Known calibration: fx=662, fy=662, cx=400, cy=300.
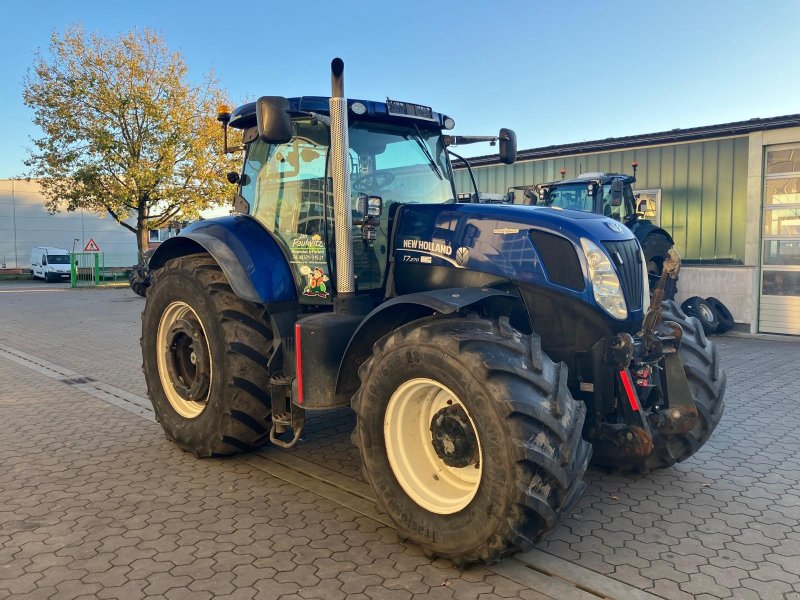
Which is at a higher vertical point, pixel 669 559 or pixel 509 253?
pixel 509 253

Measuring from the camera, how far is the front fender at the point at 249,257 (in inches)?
175

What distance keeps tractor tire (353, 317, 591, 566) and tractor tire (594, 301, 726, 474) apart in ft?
4.50

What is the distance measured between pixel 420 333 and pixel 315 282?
139 centimetres

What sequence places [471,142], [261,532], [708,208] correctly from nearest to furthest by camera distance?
1. [261,532]
2. [471,142]
3. [708,208]

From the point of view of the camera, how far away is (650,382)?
12.7 ft

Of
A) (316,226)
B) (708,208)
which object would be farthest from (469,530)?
(708,208)

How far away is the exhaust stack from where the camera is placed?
3.91 meters

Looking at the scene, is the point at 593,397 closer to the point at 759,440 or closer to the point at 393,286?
the point at 393,286

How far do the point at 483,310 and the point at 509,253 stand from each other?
35 cm

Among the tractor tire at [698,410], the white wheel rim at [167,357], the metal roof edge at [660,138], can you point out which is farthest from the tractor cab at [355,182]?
the metal roof edge at [660,138]

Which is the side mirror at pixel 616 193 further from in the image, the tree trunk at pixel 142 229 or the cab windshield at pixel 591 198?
the tree trunk at pixel 142 229

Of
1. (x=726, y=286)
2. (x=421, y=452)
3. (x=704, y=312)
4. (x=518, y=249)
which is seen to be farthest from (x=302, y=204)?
(x=726, y=286)

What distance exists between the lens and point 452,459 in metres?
3.39

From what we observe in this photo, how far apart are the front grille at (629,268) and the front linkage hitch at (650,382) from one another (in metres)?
0.14
